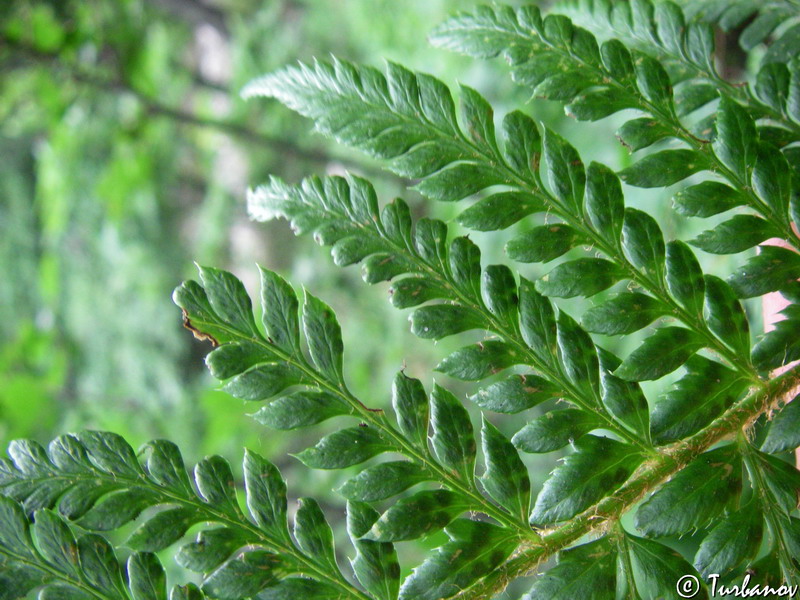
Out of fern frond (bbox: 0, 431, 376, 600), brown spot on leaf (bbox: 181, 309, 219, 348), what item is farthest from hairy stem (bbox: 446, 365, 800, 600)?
brown spot on leaf (bbox: 181, 309, 219, 348)

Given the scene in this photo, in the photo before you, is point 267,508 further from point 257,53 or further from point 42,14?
point 257,53

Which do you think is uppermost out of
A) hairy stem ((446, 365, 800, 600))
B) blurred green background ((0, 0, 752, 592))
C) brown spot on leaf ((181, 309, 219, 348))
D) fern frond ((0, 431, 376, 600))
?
blurred green background ((0, 0, 752, 592))

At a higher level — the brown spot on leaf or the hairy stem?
the brown spot on leaf

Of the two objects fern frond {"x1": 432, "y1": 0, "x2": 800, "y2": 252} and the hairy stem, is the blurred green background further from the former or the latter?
the hairy stem

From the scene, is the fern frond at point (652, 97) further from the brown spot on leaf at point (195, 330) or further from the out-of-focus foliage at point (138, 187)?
the out-of-focus foliage at point (138, 187)

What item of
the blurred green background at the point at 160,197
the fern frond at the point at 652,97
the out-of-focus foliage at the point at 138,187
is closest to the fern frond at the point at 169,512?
the fern frond at the point at 652,97

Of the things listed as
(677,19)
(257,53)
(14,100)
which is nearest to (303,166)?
(257,53)

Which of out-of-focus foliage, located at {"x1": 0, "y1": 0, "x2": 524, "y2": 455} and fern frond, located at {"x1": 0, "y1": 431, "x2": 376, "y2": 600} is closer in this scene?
fern frond, located at {"x1": 0, "y1": 431, "x2": 376, "y2": 600}

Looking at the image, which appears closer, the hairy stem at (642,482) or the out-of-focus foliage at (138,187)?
the hairy stem at (642,482)

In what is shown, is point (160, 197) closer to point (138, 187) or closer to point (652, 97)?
point (138, 187)
